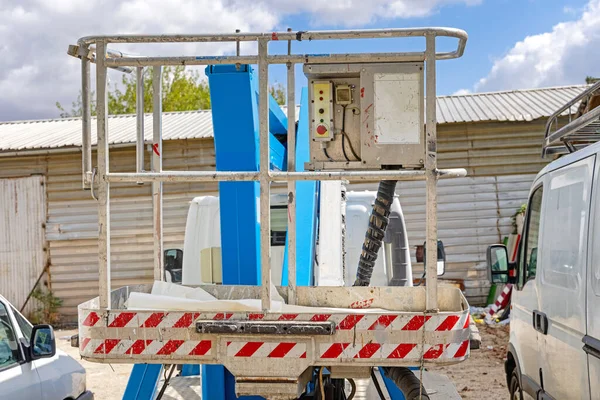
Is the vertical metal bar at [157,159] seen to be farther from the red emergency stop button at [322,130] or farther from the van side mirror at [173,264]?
the van side mirror at [173,264]

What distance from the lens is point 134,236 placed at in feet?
50.6

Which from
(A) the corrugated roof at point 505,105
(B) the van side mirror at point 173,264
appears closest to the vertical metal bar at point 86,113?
(B) the van side mirror at point 173,264

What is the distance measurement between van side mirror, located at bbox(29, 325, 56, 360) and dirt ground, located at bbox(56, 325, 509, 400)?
326 cm

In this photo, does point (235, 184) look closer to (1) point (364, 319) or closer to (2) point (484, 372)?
(1) point (364, 319)

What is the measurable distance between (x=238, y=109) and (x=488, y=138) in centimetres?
1149

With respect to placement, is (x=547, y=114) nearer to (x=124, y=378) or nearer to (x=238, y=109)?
(x=124, y=378)

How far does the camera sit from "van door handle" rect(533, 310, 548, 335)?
4718 mm

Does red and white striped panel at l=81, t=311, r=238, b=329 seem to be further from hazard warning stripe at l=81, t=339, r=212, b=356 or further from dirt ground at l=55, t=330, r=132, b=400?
dirt ground at l=55, t=330, r=132, b=400

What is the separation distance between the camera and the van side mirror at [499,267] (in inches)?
224

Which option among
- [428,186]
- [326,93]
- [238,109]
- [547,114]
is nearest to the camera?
[428,186]

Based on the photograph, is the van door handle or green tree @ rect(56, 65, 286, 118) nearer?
the van door handle

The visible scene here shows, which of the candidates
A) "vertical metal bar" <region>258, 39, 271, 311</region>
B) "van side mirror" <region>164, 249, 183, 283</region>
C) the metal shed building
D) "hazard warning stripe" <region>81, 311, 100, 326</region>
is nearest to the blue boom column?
"vertical metal bar" <region>258, 39, 271, 311</region>

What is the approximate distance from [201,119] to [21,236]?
5.05 metres

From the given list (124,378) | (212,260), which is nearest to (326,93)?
(212,260)
